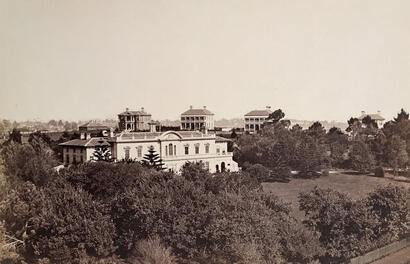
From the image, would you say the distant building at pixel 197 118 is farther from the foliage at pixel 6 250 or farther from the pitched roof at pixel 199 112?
the foliage at pixel 6 250

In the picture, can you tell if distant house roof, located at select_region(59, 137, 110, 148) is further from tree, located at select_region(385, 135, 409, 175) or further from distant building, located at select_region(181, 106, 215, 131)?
tree, located at select_region(385, 135, 409, 175)

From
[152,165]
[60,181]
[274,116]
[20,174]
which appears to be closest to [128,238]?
[60,181]

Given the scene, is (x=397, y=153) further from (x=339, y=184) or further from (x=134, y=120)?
(x=134, y=120)

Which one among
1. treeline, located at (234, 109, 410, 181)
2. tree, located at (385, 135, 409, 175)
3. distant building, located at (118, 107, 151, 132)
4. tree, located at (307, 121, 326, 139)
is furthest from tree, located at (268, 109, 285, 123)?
distant building, located at (118, 107, 151, 132)

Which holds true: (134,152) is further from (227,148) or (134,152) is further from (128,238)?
(128,238)

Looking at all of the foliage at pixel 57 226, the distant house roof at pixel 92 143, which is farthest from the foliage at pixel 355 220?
the distant house roof at pixel 92 143

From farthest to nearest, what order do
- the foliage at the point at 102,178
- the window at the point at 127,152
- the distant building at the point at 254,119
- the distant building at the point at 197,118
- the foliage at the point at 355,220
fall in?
1. the distant building at the point at 254,119
2. the distant building at the point at 197,118
3. the window at the point at 127,152
4. the foliage at the point at 102,178
5. the foliage at the point at 355,220
